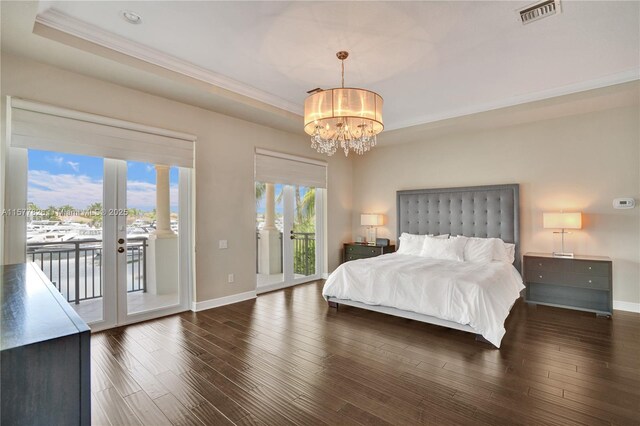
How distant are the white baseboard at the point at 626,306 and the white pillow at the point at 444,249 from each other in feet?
6.62

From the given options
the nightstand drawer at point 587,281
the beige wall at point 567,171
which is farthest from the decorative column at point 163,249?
the nightstand drawer at point 587,281

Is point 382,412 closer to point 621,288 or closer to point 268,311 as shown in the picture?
point 268,311

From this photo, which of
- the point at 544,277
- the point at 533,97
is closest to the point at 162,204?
the point at 533,97

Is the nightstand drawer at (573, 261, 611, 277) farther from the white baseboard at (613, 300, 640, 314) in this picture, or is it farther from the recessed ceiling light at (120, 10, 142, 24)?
the recessed ceiling light at (120, 10, 142, 24)

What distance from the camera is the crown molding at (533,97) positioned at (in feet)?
11.9

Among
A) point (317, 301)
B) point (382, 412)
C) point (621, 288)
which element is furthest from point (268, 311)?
point (621, 288)

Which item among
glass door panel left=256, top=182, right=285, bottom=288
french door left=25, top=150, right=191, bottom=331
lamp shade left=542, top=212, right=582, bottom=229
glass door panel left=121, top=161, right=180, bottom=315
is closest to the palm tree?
glass door panel left=256, top=182, right=285, bottom=288

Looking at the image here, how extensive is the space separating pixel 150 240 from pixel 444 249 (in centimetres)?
410

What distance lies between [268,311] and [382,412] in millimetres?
2410

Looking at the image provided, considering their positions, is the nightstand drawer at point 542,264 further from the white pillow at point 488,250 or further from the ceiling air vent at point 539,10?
the ceiling air vent at point 539,10

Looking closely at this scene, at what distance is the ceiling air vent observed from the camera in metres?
2.46

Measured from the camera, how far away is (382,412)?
6.70 feet

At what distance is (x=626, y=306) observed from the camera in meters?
4.16

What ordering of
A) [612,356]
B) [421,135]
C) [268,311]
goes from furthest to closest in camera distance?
1. [421,135]
2. [268,311]
3. [612,356]
